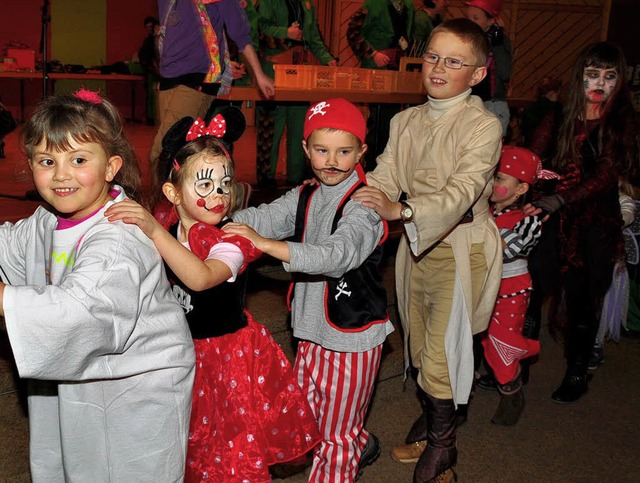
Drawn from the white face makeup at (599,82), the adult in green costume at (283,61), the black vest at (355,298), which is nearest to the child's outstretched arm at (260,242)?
the black vest at (355,298)

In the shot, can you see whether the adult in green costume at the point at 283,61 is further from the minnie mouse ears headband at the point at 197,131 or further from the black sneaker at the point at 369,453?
the minnie mouse ears headband at the point at 197,131

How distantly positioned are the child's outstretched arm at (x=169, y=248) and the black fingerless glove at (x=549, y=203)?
6.28ft

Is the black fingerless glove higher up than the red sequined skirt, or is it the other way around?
the black fingerless glove

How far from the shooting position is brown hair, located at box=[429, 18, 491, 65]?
8.59 feet

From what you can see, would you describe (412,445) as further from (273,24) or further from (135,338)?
(273,24)

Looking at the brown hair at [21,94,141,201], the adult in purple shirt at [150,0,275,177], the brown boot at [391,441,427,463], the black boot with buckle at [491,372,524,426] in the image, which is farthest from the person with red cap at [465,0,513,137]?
the brown hair at [21,94,141,201]

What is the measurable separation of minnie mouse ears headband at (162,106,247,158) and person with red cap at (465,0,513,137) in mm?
2636

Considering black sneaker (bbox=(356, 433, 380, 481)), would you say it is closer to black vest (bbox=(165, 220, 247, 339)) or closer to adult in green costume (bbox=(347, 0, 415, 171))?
black vest (bbox=(165, 220, 247, 339))

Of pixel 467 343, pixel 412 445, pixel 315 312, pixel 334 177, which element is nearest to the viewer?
pixel 334 177

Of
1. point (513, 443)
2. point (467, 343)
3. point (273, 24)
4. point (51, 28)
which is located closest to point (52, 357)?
point (467, 343)

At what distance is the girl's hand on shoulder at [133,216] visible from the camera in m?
1.80

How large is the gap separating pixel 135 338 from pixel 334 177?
0.88 m

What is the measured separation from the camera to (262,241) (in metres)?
2.09

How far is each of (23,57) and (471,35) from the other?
26.4 ft
